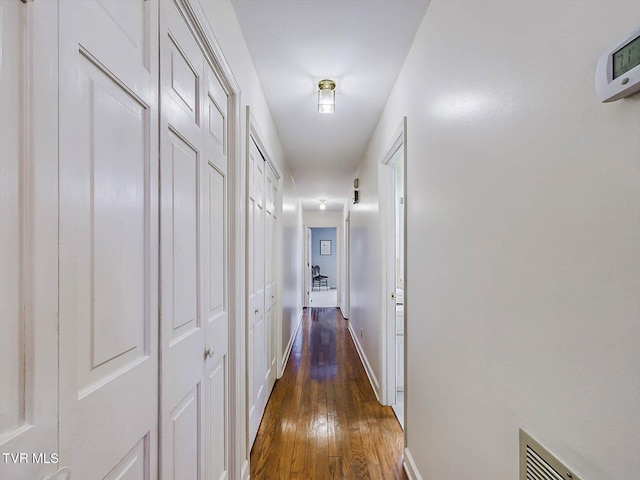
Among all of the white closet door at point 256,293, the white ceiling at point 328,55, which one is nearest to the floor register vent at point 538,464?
the white closet door at point 256,293

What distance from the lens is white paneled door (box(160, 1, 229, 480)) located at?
102 cm

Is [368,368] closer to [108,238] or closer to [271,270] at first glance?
[271,270]

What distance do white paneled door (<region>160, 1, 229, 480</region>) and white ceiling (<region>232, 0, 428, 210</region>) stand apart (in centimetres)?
51

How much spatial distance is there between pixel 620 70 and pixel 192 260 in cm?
121

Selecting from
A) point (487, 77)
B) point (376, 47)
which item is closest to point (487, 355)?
point (487, 77)

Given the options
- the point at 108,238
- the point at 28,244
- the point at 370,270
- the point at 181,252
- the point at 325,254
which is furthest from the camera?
the point at 325,254

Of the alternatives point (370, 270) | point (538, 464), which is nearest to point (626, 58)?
point (538, 464)

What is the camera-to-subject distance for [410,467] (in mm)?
1924

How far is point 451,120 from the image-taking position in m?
1.39

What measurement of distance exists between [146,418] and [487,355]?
0.99 m

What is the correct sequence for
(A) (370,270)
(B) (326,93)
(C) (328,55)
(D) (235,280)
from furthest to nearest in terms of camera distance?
(A) (370,270) → (B) (326,93) → (C) (328,55) → (D) (235,280)

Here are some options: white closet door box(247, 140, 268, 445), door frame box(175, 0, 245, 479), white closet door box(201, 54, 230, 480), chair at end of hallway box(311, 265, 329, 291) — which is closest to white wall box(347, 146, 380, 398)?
white closet door box(247, 140, 268, 445)

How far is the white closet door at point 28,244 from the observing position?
0.49m

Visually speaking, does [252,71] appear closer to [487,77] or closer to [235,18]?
[235,18]
